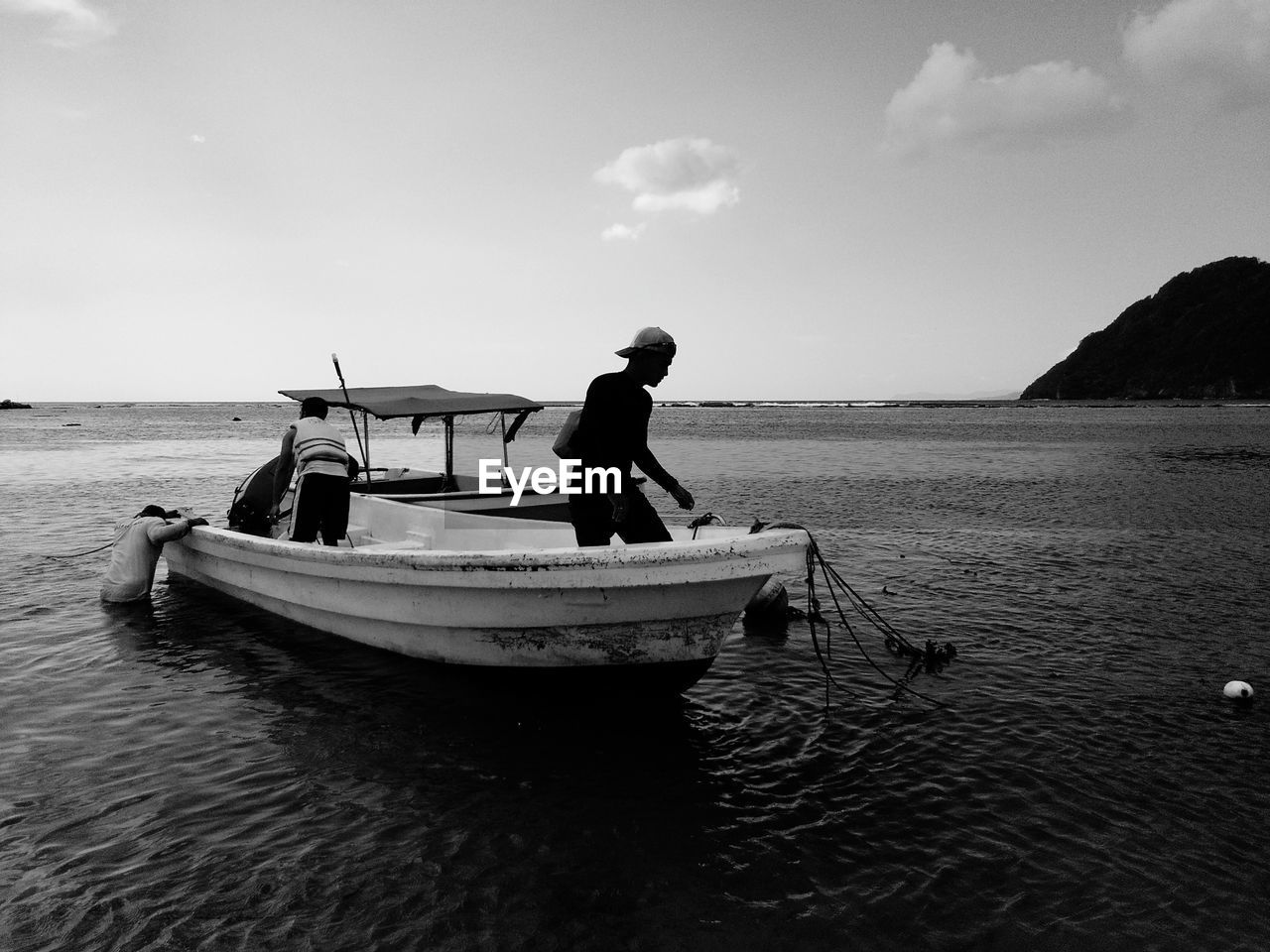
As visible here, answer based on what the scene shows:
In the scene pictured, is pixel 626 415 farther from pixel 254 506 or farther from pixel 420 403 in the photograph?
pixel 254 506

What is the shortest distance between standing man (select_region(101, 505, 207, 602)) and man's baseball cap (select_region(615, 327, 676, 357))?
792 cm

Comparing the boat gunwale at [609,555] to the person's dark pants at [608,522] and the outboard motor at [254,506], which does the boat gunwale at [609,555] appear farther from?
the outboard motor at [254,506]

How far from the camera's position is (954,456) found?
4047cm

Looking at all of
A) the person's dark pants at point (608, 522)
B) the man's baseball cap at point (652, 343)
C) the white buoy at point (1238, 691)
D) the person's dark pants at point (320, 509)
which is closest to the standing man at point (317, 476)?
the person's dark pants at point (320, 509)

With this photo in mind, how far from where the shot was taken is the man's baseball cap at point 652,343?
18.8 feet

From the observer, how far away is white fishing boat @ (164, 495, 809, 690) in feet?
18.9

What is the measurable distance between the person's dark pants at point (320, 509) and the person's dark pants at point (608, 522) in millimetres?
3470

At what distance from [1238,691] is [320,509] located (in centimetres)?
901

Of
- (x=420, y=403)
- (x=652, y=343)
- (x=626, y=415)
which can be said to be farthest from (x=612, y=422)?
(x=420, y=403)

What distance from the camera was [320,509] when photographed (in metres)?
8.47

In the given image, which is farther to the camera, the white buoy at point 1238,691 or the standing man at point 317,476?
the standing man at point 317,476

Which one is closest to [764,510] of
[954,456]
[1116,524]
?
[1116,524]

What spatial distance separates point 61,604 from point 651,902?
10.0 metres

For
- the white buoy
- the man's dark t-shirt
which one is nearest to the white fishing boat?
the man's dark t-shirt
